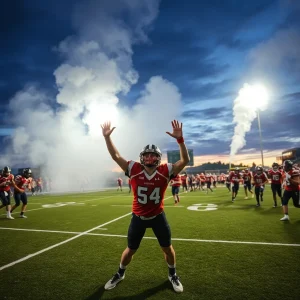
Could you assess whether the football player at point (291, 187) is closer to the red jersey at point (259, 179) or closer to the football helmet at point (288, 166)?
the football helmet at point (288, 166)

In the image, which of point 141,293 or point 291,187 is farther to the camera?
point 291,187

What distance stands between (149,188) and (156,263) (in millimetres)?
2053

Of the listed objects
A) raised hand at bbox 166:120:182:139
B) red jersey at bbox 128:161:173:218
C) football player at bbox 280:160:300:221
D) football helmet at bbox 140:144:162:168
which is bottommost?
football player at bbox 280:160:300:221

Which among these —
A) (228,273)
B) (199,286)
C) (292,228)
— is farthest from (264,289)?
(292,228)

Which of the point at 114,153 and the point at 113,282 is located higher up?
the point at 114,153

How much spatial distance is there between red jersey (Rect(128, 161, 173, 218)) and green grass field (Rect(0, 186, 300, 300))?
128 centimetres

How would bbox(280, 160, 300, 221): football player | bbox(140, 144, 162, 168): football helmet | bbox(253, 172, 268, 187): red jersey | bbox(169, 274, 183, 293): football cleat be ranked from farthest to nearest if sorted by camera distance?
A: bbox(253, 172, 268, 187): red jersey, bbox(280, 160, 300, 221): football player, bbox(140, 144, 162, 168): football helmet, bbox(169, 274, 183, 293): football cleat

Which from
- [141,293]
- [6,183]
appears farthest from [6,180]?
[141,293]

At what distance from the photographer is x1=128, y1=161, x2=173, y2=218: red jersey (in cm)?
354

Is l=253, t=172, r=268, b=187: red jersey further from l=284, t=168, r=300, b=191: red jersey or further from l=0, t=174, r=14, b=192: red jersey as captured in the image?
l=0, t=174, r=14, b=192: red jersey

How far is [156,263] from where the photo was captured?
460cm

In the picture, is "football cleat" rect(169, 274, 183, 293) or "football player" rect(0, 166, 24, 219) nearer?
"football cleat" rect(169, 274, 183, 293)

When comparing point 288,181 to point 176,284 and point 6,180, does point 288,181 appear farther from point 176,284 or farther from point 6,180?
point 6,180

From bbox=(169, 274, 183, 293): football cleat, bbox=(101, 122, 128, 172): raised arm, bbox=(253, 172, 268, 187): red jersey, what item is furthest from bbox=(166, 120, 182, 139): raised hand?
bbox=(253, 172, 268, 187): red jersey
